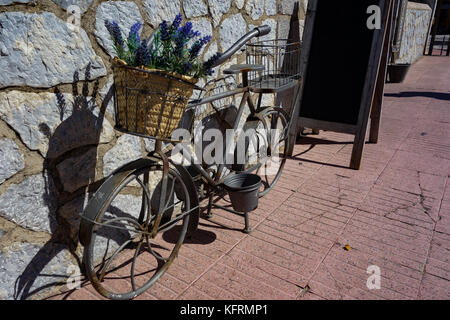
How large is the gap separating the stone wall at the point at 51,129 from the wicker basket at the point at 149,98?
38cm

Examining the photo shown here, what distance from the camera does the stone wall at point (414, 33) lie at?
10.6 m

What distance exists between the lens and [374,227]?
278 centimetres

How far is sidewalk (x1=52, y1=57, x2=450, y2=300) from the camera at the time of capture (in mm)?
2139

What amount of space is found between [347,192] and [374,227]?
0.62 meters

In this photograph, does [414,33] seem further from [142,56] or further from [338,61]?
[142,56]

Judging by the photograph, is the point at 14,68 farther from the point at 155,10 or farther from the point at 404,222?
the point at 404,222

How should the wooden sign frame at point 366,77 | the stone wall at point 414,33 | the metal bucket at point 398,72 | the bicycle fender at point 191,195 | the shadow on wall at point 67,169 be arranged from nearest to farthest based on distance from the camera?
the shadow on wall at point 67,169 < the bicycle fender at point 191,195 < the wooden sign frame at point 366,77 < the metal bucket at point 398,72 < the stone wall at point 414,33

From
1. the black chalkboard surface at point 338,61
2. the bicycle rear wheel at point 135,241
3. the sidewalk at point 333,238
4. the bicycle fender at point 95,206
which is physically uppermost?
the black chalkboard surface at point 338,61

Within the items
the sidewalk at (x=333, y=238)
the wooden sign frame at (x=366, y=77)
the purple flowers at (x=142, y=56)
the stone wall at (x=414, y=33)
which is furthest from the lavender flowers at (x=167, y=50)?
the stone wall at (x=414, y=33)

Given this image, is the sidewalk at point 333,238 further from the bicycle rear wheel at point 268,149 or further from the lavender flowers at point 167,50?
the lavender flowers at point 167,50

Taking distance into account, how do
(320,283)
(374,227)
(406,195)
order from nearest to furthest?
(320,283) → (374,227) → (406,195)

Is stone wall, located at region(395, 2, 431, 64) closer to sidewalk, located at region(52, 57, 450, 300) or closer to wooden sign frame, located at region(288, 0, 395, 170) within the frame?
wooden sign frame, located at region(288, 0, 395, 170)

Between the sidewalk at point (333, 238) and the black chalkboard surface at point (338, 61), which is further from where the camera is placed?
the black chalkboard surface at point (338, 61)
